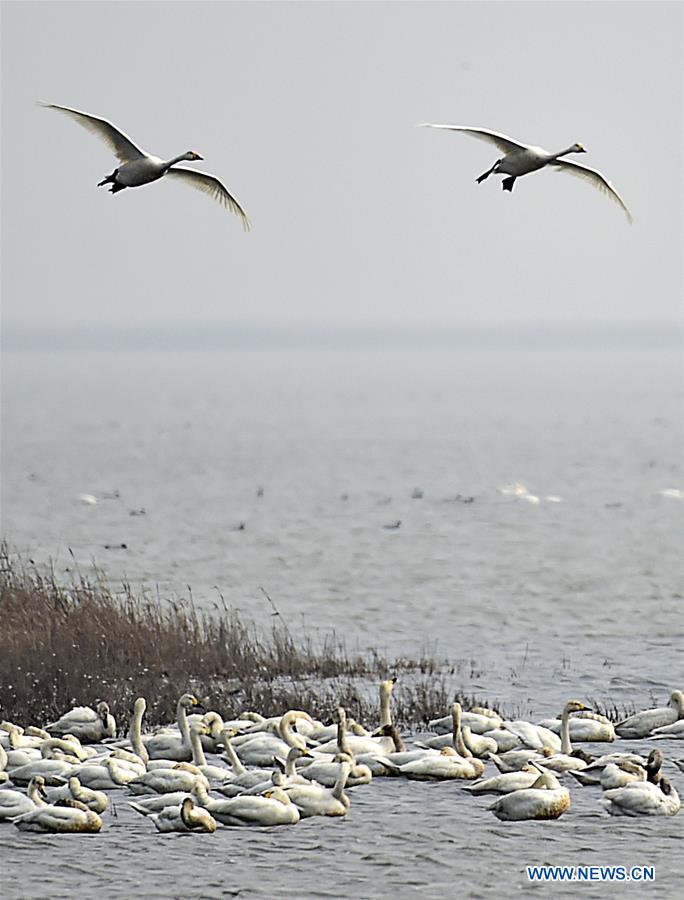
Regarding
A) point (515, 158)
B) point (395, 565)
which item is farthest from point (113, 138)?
point (395, 565)

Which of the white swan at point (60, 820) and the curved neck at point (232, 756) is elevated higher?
the curved neck at point (232, 756)

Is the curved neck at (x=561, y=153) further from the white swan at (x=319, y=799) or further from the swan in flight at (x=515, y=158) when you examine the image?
the white swan at (x=319, y=799)

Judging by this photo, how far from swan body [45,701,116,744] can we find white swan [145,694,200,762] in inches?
48.6

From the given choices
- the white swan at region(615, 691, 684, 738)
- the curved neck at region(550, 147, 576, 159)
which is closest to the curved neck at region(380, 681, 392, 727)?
the white swan at region(615, 691, 684, 738)

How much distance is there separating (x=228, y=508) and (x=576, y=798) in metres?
40.4

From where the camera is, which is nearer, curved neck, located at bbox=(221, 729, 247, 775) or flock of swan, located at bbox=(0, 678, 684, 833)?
flock of swan, located at bbox=(0, 678, 684, 833)

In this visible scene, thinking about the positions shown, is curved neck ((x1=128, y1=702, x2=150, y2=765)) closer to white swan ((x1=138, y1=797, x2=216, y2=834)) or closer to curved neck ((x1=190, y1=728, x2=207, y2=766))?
curved neck ((x1=190, y1=728, x2=207, y2=766))

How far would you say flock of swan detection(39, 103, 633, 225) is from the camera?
16.1 meters

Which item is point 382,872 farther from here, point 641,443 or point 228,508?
point 641,443

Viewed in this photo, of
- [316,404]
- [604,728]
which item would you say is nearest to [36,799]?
[604,728]

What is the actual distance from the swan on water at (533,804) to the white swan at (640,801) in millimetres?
428

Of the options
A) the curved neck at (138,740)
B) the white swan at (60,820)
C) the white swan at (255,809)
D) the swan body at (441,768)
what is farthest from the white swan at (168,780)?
the swan body at (441,768)

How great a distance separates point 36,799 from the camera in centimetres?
1455

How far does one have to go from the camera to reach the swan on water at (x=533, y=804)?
48.3ft
